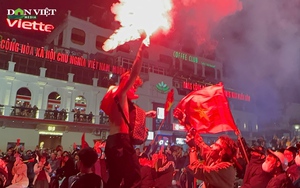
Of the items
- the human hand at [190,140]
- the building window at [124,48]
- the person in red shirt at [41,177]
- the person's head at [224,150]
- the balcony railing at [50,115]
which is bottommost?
the person in red shirt at [41,177]

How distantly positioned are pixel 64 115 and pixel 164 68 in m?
16.0

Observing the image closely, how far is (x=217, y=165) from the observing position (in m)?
3.44

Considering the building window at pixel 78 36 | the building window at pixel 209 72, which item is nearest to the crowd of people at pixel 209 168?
the building window at pixel 78 36

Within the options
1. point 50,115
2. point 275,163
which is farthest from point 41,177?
point 50,115

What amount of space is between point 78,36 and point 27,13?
601 centimetres

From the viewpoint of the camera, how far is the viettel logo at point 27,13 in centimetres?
2888

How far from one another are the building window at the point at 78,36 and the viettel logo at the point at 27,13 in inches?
150

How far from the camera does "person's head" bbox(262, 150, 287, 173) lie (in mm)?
4504

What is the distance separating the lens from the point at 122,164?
3.53m

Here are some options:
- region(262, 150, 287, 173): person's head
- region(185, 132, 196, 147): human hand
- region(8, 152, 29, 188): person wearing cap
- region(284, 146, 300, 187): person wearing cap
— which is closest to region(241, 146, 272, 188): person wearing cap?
region(262, 150, 287, 173): person's head

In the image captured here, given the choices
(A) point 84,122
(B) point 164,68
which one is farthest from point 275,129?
(A) point 84,122

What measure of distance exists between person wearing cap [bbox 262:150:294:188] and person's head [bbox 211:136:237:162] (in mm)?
1136

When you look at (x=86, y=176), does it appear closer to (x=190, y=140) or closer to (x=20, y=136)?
(x=190, y=140)

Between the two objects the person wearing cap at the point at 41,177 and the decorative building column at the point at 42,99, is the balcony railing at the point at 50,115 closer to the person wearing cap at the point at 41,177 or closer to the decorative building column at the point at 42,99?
the decorative building column at the point at 42,99
